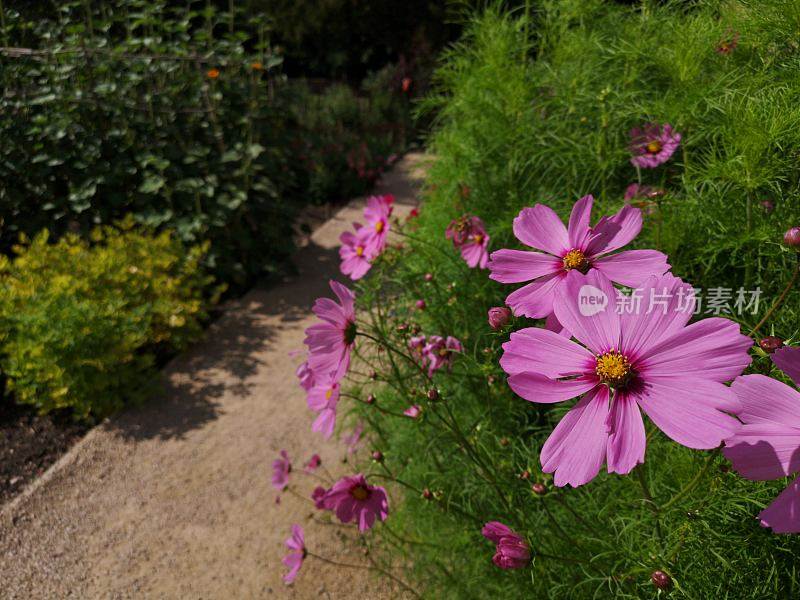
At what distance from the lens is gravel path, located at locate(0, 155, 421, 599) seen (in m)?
1.88

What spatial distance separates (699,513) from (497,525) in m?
0.36

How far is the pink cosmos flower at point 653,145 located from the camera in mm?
1402

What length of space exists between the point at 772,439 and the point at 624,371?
0.45 feet

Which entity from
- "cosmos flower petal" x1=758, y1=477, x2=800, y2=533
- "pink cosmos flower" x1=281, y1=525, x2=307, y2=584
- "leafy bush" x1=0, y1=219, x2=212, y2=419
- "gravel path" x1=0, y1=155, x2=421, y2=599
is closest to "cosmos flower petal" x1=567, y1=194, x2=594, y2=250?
"cosmos flower petal" x1=758, y1=477, x2=800, y2=533

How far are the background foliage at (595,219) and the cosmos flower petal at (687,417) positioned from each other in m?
0.24

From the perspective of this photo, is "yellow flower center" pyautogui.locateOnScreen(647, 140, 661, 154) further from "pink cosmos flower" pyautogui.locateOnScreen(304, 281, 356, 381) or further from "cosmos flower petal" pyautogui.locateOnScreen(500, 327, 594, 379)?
"cosmos flower petal" pyautogui.locateOnScreen(500, 327, 594, 379)

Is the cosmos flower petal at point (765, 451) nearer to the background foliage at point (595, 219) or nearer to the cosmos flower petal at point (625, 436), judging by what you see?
the cosmos flower petal at point (625, 436)

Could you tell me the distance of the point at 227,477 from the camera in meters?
2.31

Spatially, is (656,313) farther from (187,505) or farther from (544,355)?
(187,505)

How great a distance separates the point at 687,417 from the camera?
56 centimetres

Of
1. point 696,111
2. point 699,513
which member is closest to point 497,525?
point 699,513

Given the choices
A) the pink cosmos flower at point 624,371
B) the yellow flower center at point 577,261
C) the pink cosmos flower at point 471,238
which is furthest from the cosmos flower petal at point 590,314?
the pink cosmos flower at point 471,238

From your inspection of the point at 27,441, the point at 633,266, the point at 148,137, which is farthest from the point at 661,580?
the point at 148,137

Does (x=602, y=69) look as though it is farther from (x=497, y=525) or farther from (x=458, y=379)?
(x=497, y=525)
